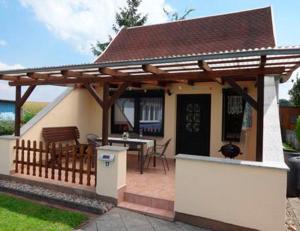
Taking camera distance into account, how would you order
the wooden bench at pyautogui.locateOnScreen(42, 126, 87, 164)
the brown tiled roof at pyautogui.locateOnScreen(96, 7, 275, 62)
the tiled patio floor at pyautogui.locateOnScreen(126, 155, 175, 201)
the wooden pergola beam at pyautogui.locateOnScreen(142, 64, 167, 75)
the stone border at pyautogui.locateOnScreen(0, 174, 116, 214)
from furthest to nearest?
the brown tiled roof at pyautogui.locateOnScreen(96, 7, 275, 62) < the wooden bench at pyautogui.locateOnScreen(42, 126, 87, 164) < the tiled patio floor at pyautogui.locateOnScreen(126, 155, 175, 201) < the stone border at pyautogui.locateOnScreen(0, 174, 116, 214) < the wooden pergola beam at pyautogui.locateOnScreen(142, 64, 167, 75)

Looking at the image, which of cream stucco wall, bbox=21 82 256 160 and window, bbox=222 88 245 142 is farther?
window, bbox=222 88 245 142

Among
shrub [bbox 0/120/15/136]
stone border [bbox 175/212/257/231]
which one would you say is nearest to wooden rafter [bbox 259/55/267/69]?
stone border [bbox 175/212/257/231]

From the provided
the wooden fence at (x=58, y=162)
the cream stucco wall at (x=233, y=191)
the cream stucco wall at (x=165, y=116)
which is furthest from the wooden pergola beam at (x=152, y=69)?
the cream stucco wall at (x=165, y=116)

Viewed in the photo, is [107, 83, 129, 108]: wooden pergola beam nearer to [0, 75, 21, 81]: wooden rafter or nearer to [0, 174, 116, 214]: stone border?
[0, 174, 116, 214]: stone border

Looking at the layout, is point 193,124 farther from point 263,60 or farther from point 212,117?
point 263,60

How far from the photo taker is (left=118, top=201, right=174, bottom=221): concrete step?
5143 millimetres

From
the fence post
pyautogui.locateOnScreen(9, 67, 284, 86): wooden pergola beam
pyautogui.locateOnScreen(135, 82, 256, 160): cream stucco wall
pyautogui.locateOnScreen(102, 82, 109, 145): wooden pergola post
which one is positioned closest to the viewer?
pyautogui.locateOnScreen(9, 67, 284, 86): wooden pergola beam

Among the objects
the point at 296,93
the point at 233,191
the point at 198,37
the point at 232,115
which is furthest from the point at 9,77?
the point at 296,93

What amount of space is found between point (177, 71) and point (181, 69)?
0.92ft

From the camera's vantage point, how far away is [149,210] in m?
5.38

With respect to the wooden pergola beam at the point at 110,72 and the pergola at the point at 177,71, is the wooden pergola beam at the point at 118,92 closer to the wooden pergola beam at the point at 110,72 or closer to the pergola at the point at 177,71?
the pergola at the point at 177,71

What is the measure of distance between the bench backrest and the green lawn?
370 cm

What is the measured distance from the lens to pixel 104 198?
19.1 ft

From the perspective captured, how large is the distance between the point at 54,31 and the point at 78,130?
10.2m
